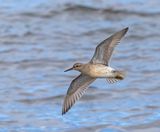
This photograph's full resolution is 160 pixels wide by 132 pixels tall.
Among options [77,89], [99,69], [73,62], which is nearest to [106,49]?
[99,69]

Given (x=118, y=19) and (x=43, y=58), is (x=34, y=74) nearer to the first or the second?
(x=43, y=58)

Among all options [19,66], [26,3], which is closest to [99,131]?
[19,66]

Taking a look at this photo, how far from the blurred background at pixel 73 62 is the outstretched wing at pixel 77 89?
61.8 inches

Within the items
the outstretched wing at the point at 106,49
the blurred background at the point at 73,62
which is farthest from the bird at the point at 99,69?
the blurred background at the point at 73,62

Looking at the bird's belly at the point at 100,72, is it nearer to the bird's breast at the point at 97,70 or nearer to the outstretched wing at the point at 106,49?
the bird's breast at the point at 97,70

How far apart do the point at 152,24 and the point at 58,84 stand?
4.19 m

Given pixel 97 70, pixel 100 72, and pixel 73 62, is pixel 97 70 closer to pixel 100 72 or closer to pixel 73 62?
pixel 100 72

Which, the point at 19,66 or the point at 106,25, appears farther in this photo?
the point at 106,25

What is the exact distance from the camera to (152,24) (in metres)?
19.1

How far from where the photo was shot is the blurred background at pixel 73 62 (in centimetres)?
1364

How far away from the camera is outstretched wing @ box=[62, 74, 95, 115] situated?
11477 millimetres

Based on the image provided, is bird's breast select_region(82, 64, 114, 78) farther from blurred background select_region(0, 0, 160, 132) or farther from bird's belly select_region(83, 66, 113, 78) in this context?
blurred background select_region(0, 0, 160, 132)

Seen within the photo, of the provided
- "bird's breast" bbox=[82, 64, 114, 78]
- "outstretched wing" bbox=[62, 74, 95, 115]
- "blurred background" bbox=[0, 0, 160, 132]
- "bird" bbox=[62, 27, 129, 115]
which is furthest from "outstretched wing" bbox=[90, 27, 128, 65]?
"blurred background" bbox=[0, 0, 160, 132]

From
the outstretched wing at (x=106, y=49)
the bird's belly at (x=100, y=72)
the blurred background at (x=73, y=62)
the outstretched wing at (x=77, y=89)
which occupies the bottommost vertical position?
the blurred background at (x=73, y=62)
